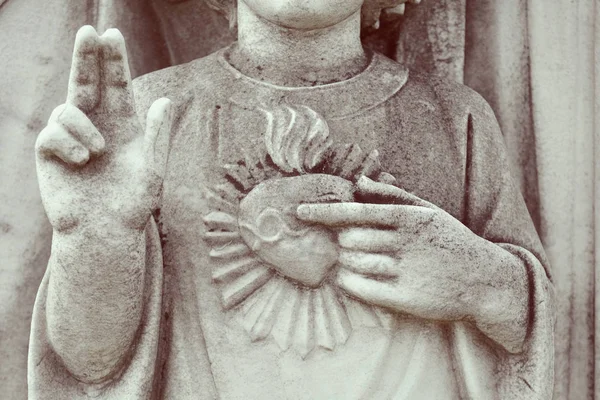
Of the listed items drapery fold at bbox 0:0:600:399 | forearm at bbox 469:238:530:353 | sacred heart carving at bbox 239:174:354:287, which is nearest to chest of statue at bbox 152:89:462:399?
sacred heart carving at bbox 239:174:354:287

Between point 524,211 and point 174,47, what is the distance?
3.81 ft

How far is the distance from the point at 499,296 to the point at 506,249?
17 cm

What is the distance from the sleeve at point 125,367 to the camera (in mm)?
2500

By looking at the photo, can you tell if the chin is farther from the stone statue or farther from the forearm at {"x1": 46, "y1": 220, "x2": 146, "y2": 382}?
the forearm at {"x1": 46, "y1": 220, "x2": 146, "y2": 382}

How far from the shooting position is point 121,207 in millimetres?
2312

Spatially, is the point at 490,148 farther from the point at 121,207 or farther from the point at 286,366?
the point at 121,207

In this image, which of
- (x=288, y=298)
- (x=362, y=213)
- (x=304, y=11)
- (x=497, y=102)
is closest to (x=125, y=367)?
(x=288, y=298)

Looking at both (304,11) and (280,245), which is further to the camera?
(304,11)

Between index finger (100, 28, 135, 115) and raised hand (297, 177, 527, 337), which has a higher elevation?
index finger (100, 28, 135, 115)

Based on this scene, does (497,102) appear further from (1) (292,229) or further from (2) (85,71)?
(2) (85,71)

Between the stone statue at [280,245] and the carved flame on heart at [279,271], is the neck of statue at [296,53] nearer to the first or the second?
the stone statue at [280,245]

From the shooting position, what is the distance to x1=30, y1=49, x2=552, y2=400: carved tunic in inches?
98.7

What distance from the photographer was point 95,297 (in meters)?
Result: 2.38

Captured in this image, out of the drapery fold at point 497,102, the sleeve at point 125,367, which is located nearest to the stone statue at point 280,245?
the sleeve at point 125,367
